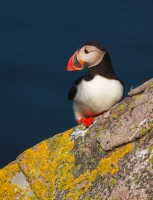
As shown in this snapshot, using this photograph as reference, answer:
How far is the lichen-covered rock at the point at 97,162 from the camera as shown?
668 cm

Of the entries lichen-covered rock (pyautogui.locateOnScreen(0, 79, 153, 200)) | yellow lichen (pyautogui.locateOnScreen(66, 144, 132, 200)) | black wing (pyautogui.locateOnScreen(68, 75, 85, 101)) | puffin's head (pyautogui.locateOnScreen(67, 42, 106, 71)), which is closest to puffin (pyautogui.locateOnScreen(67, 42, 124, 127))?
puffin's head (pyautogui.locateOnScreen(67, 42, 106, 71))

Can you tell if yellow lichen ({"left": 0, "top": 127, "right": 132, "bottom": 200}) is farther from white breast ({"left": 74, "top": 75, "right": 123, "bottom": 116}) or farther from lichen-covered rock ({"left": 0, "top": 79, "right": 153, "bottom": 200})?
white breast ({"left": 74, "top": 75, "right": 123, "bottom": 116})

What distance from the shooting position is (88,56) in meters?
8.62

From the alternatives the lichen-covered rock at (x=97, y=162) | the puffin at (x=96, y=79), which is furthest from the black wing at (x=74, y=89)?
the lichen-covered rock at (x=97, y=162)

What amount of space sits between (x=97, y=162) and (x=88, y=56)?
1813 millimetres

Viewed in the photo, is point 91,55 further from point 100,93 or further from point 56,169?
point 56,169

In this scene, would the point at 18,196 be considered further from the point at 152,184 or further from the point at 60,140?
the point at 152,184

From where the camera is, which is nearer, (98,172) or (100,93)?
(98,172)

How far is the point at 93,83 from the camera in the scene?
8.71 meters

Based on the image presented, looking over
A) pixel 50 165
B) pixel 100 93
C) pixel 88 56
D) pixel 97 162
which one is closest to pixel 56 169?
pixel 50 165

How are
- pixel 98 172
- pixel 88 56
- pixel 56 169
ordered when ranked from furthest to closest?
pixel 88 56 < pixel 56 169 < pixel 98 172

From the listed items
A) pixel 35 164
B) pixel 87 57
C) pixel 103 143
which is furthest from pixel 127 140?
pixel 87 57

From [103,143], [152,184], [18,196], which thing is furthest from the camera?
[18,196]

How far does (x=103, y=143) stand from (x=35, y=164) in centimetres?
102
